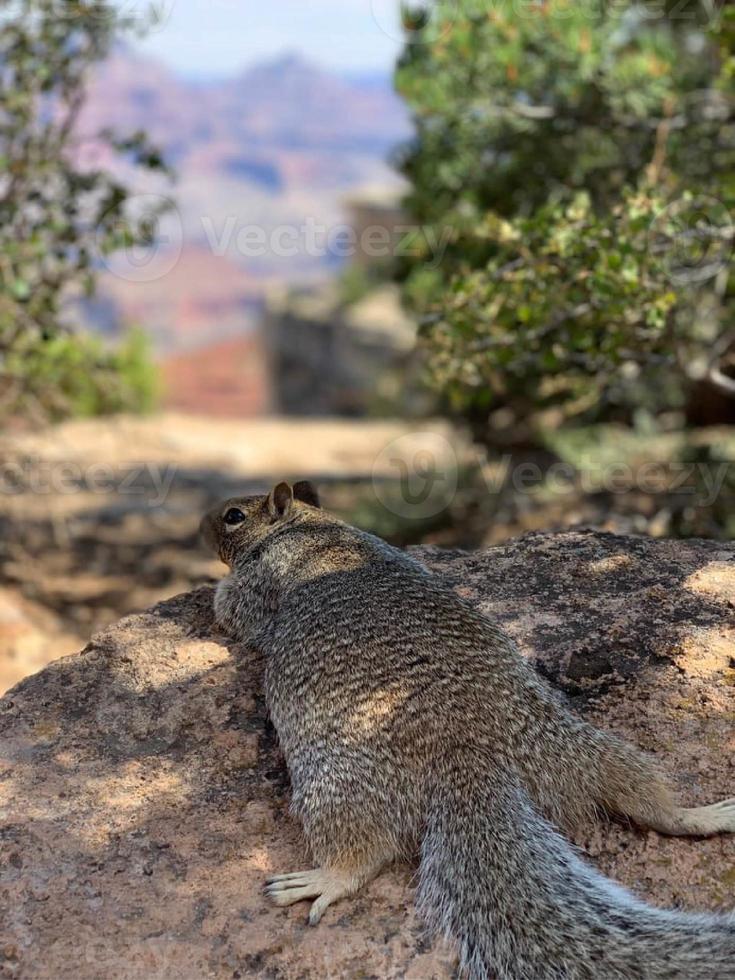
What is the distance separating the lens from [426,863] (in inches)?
105

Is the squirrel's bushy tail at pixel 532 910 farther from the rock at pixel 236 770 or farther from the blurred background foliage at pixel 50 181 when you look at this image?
the blurred background foliage at pixel 50 181

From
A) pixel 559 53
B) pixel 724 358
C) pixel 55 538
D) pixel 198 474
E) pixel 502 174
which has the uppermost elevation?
pixel 559 53

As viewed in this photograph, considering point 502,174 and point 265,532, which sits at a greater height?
point 502,174

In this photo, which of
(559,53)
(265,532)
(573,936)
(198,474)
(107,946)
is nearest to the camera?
(573,936)

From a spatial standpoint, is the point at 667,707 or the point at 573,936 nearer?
the point at 573,936

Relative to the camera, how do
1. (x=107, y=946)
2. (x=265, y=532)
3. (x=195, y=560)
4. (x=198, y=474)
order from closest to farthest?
(x=107, y=946) < (x=265, y=532) < (x=195, y=560) < (x=198, y=474)

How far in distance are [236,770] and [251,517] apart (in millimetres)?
1267

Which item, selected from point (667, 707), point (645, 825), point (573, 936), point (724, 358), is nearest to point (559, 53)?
point (724, 358)

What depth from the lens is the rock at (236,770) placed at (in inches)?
103

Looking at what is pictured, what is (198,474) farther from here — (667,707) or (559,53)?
(667,707)

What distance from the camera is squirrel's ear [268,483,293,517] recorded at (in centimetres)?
413

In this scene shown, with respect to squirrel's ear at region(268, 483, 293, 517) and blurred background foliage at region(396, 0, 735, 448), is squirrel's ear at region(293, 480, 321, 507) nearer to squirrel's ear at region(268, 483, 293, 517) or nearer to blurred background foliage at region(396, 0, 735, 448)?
squirrel's ear at region(268, 483, 293, 517)

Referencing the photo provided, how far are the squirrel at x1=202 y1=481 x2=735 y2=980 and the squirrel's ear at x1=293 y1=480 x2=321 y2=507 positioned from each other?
38.6 inches

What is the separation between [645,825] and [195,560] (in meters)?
6.85
